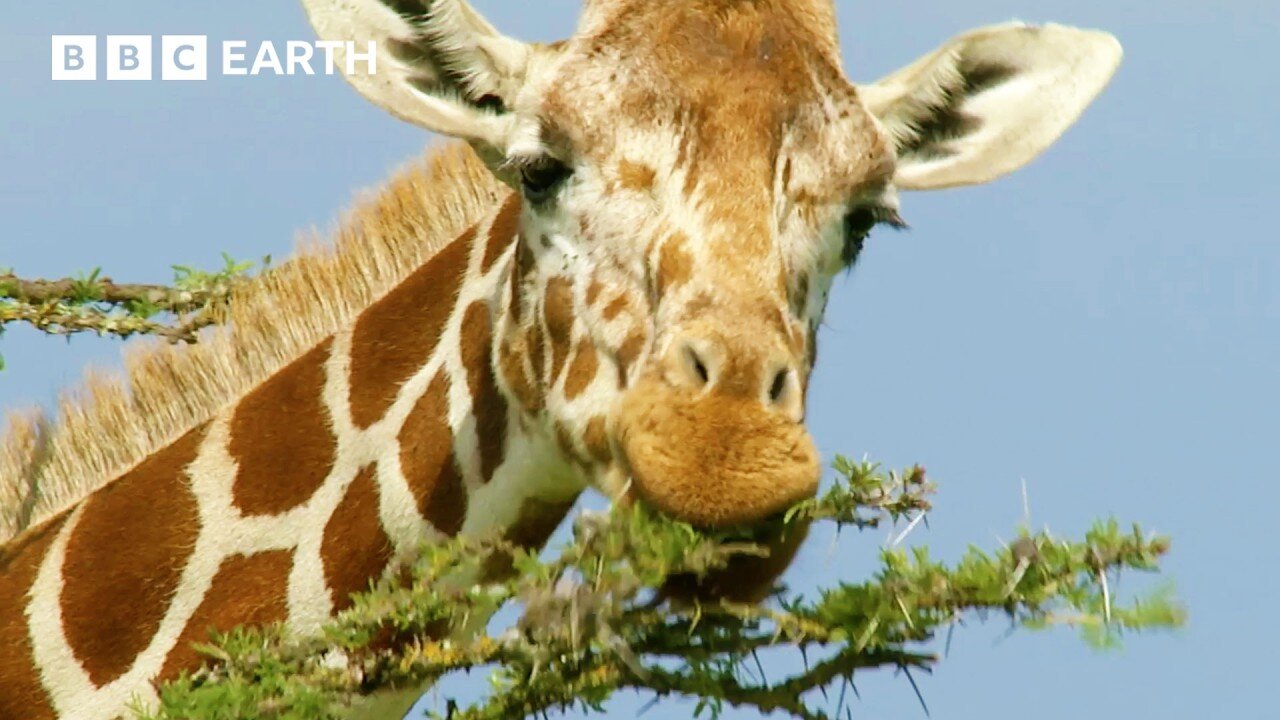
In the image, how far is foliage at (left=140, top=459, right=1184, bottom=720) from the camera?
4.54 metres

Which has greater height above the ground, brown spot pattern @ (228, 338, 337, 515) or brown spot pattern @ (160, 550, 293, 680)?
brown spot pattern @ (228, 338, 337, 515)

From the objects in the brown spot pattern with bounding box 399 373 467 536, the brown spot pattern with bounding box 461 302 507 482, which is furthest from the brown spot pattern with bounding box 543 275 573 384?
the brown spot pattern with bounding box 399 373 467 536

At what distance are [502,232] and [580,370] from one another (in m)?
1.09

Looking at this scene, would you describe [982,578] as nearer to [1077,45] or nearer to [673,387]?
[673,387]

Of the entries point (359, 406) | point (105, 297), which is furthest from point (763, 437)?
point (105, 297)

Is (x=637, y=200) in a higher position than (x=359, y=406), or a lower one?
higher

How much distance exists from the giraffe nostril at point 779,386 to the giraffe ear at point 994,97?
61.9 inches

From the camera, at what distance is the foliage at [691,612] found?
4.54 m

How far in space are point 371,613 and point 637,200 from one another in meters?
1.41

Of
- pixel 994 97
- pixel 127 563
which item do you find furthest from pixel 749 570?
pixel 127 563

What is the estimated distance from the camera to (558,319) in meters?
5.91

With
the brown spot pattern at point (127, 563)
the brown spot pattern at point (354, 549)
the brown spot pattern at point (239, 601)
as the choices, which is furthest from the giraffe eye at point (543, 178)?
the brown spot pattern at point (127, 563)

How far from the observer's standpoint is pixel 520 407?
244 inches

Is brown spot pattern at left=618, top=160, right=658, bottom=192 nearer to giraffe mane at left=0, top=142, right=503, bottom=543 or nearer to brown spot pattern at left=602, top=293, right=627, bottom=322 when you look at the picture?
brown spot pattern at left=602, top=293, right=627, bottom=322
